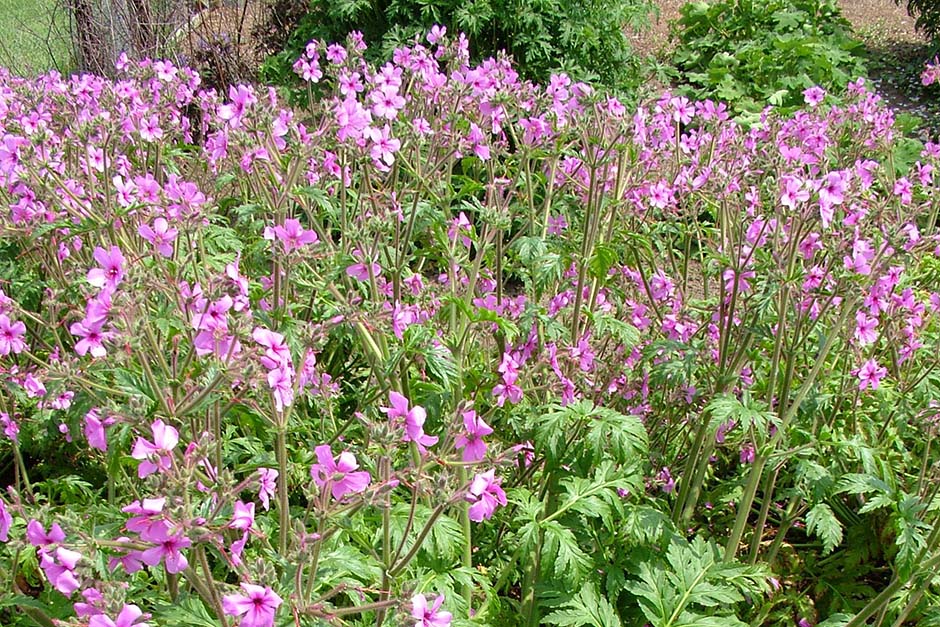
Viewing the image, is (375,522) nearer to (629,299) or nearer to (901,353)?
(629,299)

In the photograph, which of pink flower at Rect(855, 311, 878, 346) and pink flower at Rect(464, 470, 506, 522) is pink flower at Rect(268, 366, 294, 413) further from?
pink flower at Rect(855, 311, 878, 346)

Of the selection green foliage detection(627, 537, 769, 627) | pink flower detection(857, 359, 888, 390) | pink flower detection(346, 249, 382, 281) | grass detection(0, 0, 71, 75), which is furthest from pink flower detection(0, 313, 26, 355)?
grass detection(0, 0, 71, 75)

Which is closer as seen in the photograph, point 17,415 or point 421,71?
point 17,415

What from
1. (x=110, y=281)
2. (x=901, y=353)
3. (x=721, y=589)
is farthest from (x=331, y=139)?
(x=901, y=353)

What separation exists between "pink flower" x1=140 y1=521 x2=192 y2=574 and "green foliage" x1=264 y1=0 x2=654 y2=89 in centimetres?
581

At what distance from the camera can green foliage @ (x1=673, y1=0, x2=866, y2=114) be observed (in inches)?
375

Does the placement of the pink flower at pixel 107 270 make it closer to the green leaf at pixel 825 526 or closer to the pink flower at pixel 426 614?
the pink flower at pixel 426 614

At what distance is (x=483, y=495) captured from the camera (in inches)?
80.7

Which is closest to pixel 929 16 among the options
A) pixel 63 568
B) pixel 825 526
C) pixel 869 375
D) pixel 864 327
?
pixel 869 375

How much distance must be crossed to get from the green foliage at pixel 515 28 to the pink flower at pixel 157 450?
569 centimetres

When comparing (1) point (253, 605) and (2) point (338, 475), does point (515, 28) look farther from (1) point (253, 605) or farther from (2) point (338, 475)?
(1) point (253, 605)

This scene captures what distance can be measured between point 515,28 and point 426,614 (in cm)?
616

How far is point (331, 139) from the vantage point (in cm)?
338

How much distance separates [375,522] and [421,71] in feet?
6.41
